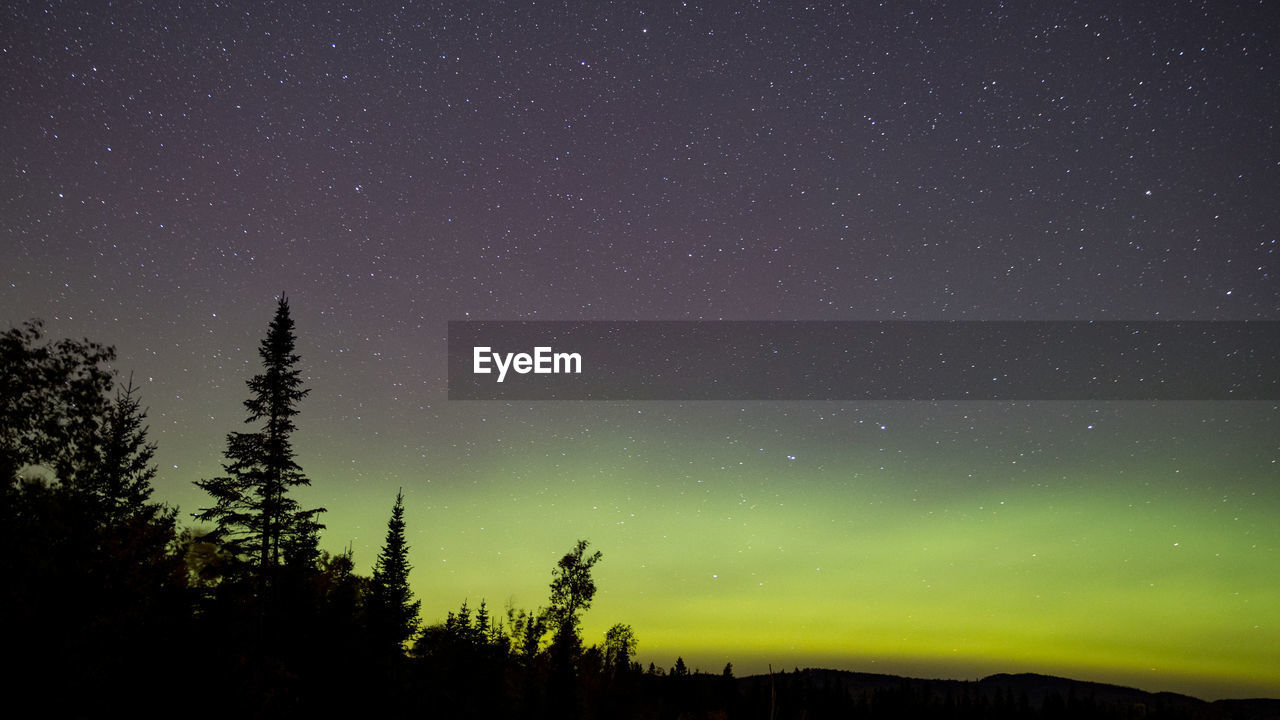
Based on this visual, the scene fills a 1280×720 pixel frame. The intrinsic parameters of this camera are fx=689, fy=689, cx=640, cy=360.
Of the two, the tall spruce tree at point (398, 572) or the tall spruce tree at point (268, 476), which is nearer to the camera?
the tall spruce tree at point (268, 476)

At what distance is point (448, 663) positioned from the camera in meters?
37.3

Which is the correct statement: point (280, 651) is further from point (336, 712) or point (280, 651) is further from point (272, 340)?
point (272, 340)

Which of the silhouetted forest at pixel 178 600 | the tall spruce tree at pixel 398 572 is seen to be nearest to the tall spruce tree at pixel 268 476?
the silhouetted forest at pixel 178 600

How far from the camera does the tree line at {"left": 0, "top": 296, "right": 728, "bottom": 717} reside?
12.5 meters

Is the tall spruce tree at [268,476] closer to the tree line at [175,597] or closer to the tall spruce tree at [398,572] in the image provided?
the tree line at [175,597]

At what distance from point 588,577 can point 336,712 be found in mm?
29574

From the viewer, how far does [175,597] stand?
685 inches

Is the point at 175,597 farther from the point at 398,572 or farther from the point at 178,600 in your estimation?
the point at 398,572

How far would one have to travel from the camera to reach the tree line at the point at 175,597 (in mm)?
12477

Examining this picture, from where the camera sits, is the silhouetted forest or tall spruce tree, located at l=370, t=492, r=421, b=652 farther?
tall spruce tree, located at l=370, t=492, r=421, b=652

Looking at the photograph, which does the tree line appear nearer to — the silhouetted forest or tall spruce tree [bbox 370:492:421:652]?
the silhouetted forest

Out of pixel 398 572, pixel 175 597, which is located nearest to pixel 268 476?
pixel 175 597

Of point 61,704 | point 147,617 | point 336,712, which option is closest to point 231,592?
point 336,712

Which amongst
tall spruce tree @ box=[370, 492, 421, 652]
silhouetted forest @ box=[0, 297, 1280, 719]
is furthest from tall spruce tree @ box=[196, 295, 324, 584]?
tall spruce tree @ box=[370, 492, 421, 652]
